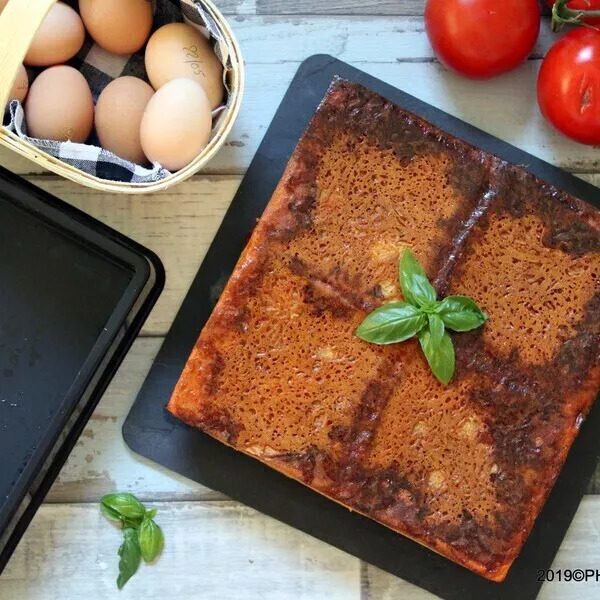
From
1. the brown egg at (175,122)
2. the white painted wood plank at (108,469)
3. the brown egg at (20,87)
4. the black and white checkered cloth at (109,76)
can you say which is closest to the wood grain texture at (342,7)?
the black and white checkered cloth at (109,76)

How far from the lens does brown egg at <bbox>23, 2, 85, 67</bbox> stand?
130 centimetres

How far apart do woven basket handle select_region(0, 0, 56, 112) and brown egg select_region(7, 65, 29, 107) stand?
11cm

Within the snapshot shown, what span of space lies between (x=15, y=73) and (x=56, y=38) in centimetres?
17

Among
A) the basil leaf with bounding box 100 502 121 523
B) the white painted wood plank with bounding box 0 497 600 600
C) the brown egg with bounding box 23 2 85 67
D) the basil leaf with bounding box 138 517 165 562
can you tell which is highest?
the brown egg with bounding box 23 2 85 67

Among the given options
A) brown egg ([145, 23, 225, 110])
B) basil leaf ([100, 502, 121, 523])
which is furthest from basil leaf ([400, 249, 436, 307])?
basil leaf ([100, 502, 121, 523])

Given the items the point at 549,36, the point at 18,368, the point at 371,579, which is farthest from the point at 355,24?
the point at 371,579

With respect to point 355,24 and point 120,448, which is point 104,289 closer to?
point 120,448

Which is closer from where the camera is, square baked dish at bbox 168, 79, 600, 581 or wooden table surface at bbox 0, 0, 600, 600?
square baked dish at bbox 168, 79, 600, 581

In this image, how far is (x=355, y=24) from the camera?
1.48m

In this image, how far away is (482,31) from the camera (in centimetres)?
134

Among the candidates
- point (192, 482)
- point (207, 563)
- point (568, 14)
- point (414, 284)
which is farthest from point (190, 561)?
point (568, 14)

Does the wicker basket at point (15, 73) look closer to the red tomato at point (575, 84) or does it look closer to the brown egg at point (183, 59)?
the brown egg at point (183, 59)

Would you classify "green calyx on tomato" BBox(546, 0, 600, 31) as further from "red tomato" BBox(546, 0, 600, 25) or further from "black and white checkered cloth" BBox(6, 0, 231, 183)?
"black and white checkered cloth" BBox(6, 0, 231, 183)

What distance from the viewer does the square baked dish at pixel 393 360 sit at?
1.31m
